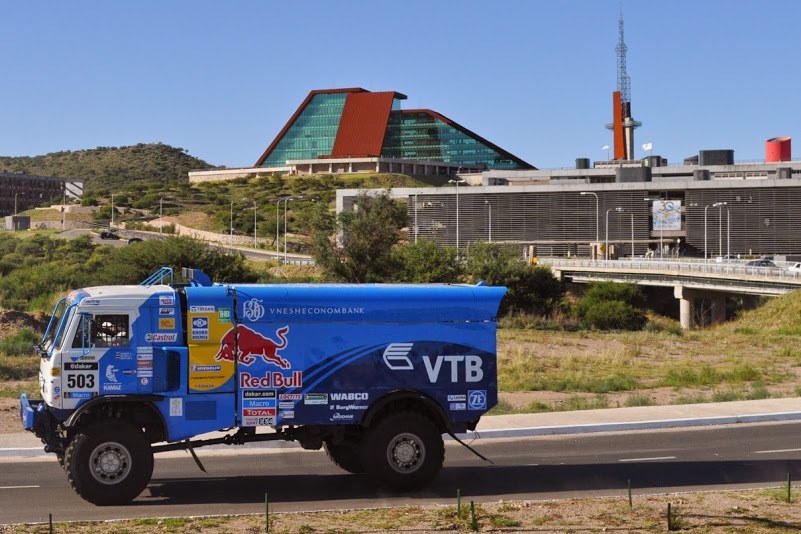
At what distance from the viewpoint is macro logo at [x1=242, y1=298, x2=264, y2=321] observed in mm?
14422

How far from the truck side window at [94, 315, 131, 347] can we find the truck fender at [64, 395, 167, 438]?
675 millimetres

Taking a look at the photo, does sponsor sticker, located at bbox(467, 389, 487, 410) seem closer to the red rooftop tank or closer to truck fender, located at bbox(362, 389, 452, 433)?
truck fender, located at bbox(362, 389, 452, 433)

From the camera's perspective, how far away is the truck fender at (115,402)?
13859 millimetres

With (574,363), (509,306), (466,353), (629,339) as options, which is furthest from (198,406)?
(509,306)

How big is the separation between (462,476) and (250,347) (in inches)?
157

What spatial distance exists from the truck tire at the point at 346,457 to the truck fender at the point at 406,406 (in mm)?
1384

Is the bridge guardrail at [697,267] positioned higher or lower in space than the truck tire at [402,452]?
higher

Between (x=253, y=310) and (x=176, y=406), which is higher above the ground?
(x=253, y=310)

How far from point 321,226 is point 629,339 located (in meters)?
17.9

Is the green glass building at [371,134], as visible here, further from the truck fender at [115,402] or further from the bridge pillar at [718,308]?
the truck fender at [115,402]

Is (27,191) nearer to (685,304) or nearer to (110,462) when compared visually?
(685,304)

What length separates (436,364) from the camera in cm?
1494

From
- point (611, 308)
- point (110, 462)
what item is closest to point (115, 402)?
point (110, 462)

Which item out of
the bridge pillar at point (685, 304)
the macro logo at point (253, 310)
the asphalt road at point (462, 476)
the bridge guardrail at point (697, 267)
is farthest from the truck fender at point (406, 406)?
the bridge pillar at point (685, 304)
